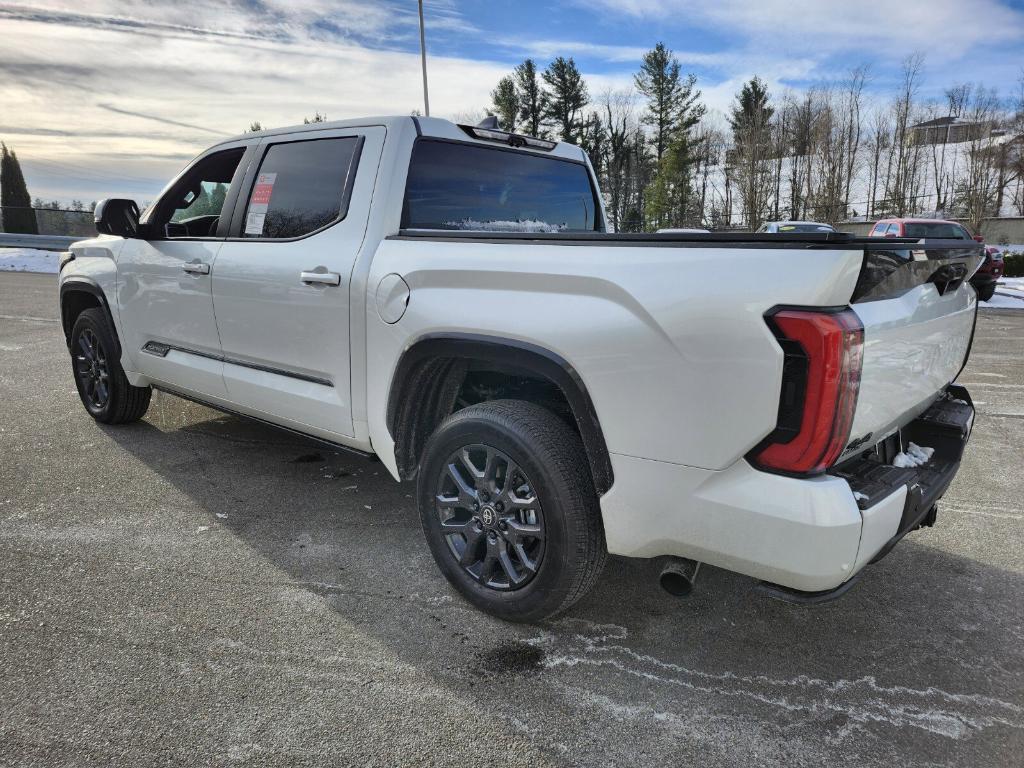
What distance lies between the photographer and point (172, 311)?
418 cm

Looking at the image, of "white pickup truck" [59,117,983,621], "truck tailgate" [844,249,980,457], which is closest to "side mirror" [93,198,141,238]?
"white pickup truck" [59,117,983,621]

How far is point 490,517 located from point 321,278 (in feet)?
4.28

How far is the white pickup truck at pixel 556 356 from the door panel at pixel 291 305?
0.05ft

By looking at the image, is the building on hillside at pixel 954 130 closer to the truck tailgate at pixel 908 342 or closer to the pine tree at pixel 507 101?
the pine tree at pixel 507 101

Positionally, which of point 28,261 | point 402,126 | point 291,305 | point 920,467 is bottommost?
point 920,467

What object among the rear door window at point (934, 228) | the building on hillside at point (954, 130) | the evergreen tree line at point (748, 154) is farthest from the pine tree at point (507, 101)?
the rear door window at point (934, 228)

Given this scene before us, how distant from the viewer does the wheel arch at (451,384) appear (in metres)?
2.38

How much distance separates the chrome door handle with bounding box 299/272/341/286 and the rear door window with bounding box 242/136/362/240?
263 millimetres

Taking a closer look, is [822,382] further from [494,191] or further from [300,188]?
[300,188]

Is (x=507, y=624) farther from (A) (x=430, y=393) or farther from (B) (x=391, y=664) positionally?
(A) (x=430, y=393)

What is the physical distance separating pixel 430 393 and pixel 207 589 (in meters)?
1.24

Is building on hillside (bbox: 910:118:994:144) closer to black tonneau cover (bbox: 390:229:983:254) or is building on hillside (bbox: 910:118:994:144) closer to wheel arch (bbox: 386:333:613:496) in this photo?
black tonneau cover (bbox: 390:229:983:254)

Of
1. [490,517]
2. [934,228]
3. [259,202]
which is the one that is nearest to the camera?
[490,517]

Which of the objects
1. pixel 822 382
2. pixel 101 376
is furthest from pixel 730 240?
pixel 101 376
